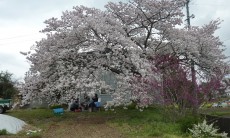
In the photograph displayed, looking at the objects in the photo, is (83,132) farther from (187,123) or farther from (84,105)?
(84,105)

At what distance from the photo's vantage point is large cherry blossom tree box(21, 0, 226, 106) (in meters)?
15.5

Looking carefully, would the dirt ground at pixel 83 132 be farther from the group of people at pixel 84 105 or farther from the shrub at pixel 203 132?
the group of people at pixel 84 105

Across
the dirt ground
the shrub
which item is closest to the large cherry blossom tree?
the dirt ground

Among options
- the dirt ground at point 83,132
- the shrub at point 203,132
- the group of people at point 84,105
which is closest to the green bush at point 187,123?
the shrub at point 203,132

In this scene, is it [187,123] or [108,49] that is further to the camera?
[108,49]

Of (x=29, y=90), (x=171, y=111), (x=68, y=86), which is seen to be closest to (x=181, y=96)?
(x=171, y=111)

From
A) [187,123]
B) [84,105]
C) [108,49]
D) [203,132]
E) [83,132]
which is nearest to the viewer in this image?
[203,132]

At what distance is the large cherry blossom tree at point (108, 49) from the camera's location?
1546 centimetres

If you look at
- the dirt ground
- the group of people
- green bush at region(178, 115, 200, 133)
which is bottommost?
the dirt ground

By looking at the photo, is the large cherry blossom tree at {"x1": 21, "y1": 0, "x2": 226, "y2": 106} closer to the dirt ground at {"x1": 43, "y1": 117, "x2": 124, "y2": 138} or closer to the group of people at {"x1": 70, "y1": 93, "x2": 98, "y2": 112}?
the dirt ground at {"x1": 43, "y1": 117, "x2": 124, "y2": 138}

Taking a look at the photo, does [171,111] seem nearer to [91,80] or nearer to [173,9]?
[91,80]

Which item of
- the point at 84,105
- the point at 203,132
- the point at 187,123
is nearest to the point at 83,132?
the point at 187,123

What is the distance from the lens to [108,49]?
52.9ft

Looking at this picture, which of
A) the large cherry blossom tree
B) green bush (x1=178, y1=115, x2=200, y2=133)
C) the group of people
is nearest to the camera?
green bush (x1=178, y1=115, x2=200, y2=133)
